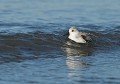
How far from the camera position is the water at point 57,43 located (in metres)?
11.0

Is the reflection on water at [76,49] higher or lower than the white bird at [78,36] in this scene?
lower

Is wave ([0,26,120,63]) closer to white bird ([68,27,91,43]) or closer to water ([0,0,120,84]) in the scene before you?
water ([0,0,120,84])

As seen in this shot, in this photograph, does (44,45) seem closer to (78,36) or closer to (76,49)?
(76,49)

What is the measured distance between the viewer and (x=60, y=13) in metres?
19.0

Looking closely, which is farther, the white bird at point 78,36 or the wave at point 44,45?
the white bird at point 78,36

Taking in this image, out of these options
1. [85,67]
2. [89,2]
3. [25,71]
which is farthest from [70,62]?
[89,2]

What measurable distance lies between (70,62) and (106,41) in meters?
3.23

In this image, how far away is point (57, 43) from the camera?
14555mm

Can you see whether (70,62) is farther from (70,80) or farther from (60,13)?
(60,13)

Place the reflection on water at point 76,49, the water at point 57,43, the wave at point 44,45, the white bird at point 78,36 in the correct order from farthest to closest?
1. the white bird at point 78,36
2. the reflection on water at point 76,49
3. the wave at point 44,45
4. the water at point 57,43

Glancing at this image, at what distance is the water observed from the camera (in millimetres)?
11047

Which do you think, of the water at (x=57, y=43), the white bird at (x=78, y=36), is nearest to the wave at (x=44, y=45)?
the water at (x=57, y=43)

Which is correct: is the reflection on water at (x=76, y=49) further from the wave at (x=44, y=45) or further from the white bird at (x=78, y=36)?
the white bird at (x=78, y=36)

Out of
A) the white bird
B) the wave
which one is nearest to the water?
the wave
